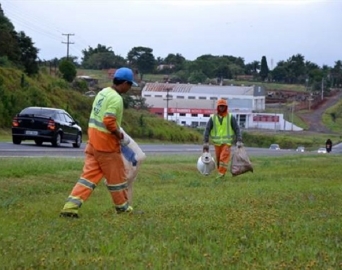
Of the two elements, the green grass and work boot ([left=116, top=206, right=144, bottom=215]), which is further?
work boot ([left=116, top=206, right=144, bottom=215])

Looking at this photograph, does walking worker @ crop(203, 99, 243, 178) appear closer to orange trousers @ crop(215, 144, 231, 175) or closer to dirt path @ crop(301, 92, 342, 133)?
orange trousers @ crop(215, 144, 231, 175)

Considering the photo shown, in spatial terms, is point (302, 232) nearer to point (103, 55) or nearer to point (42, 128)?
point (42, 128)

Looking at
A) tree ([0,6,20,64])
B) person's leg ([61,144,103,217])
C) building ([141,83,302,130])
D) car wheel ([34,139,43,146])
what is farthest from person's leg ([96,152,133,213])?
building ([141,83,302,130])

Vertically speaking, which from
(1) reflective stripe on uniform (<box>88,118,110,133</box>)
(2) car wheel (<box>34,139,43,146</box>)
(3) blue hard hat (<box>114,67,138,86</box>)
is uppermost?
(3) blue hard hat (<box>114,67,138,86</box>)

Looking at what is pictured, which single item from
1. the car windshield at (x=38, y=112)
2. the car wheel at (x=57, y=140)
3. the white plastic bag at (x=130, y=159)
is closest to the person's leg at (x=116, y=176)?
the white plastic bag at (x=130, y=159)

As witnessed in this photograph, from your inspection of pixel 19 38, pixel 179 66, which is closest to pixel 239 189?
pixel 19 38

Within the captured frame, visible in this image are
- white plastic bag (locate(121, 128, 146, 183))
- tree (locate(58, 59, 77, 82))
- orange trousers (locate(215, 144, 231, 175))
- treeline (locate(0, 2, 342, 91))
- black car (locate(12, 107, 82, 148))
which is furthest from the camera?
treeline (locate(0, 2, 342, 91))

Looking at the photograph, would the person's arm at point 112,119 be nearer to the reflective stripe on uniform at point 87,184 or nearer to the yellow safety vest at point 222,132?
the reflective stripe on uniform at point 87,184

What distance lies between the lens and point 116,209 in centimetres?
1116

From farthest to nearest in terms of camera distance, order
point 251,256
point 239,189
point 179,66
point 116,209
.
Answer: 1. point 179,66
2. point 239,189
3. point 116,209
4. point 251,256

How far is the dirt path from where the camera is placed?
104 meters

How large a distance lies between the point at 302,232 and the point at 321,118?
10128 centimetres

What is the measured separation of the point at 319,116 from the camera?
11031 cm

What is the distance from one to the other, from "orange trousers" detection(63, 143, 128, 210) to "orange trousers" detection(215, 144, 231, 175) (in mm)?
7805
